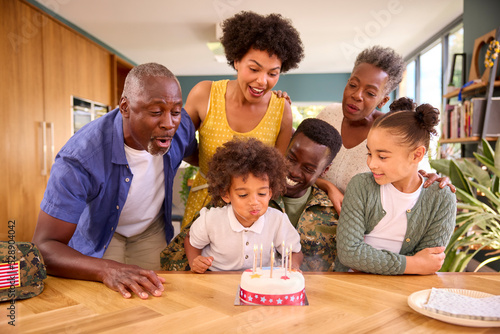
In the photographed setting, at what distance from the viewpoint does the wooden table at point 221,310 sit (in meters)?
0.94

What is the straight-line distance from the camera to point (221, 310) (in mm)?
1037

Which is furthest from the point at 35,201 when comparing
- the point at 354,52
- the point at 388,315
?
the point at 354,52

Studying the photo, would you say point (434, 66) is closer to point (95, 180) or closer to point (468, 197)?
point (468, 197)

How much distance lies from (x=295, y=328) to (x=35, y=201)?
16.8 ft

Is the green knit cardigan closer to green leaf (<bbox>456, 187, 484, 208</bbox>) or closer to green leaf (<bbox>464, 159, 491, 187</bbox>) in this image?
green leaf (<bbox>456, 187, 484, 208</bbox>)

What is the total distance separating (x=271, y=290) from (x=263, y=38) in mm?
1311

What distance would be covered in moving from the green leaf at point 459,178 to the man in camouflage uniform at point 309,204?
103cm

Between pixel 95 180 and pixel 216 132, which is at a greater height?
pixel 216 132

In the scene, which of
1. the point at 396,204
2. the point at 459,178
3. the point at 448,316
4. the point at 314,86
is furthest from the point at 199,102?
the point at 314,86

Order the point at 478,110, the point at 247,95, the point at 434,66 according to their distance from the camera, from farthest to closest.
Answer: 1. the point at 434,66
2. the point at 478,110
3. the point at 247,95

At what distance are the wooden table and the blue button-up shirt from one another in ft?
1.03

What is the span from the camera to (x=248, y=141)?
168 centimetres

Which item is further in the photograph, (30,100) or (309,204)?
(30,100)

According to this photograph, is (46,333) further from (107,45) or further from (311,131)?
(107,45)
